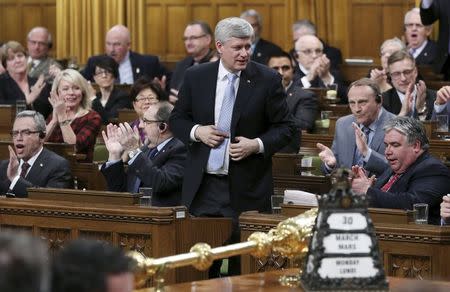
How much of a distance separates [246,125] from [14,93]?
5.06 meters

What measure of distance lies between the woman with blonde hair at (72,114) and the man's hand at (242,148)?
261 centimetres

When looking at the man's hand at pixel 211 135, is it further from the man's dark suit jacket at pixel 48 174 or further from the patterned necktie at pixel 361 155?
the man's dark suit jacket at pixel 48 174

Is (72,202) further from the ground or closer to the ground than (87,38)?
closer to the ground

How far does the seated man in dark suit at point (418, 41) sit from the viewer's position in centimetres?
1145

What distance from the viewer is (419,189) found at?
5.74m

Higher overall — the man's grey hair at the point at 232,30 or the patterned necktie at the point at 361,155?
the man's grey hair at the point at 232,30

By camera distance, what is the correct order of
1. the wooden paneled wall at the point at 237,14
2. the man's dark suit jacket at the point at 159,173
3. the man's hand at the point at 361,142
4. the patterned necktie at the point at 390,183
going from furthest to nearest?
1. the wooden paneled wall at the point at 237,14
2. the man's hand at the point at 361,142
3. the man's dark suit jacket at the point at 159,173
4. the patterned necktie at the point at 390,183

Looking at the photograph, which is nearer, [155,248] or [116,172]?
[155,248]

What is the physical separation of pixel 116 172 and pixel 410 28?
545 cm

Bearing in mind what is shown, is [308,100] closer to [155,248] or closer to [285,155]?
[285,155]

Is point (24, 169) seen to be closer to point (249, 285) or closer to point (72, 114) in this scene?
point (72, 114)

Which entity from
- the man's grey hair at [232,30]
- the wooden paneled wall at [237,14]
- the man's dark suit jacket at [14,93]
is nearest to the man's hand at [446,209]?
the man's grey hair at [232,30]

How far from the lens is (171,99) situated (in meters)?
9.84

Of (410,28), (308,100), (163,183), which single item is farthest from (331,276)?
(410,28)
